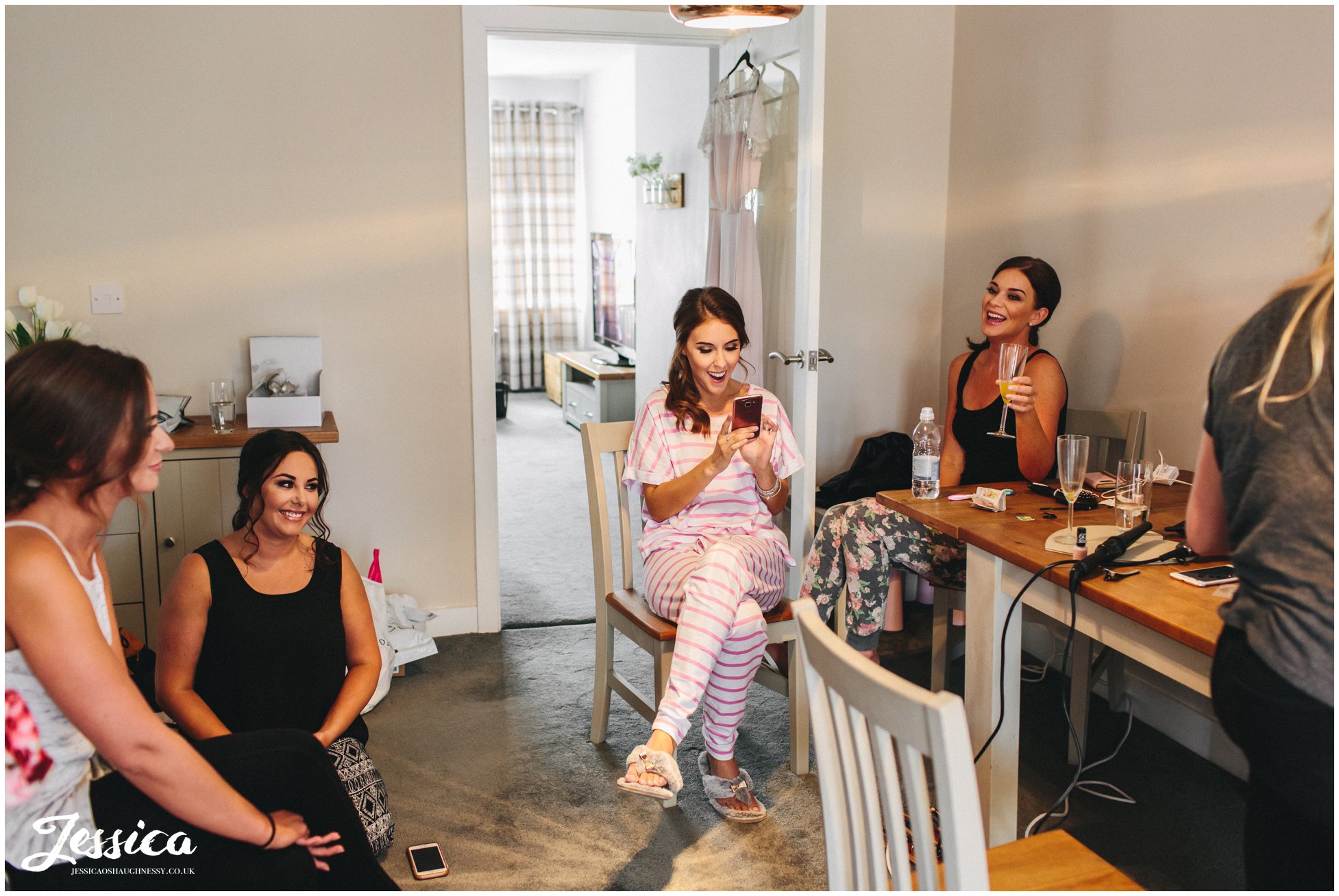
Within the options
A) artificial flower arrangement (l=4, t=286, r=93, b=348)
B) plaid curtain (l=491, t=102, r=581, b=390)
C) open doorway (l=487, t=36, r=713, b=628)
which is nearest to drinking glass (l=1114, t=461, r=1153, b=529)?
open doorway (l=487, t=36, r=713, b=628)

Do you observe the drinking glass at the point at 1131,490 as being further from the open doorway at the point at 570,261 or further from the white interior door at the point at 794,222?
the open doorway at the point at 570,261

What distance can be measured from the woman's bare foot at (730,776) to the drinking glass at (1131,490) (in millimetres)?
985

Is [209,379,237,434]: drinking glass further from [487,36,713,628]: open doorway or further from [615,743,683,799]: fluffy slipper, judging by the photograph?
[615,743,683,799]: fluffy slipper

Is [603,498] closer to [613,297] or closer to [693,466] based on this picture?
[693,466]

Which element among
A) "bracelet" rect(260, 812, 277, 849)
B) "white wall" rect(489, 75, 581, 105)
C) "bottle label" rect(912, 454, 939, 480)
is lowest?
"bracelet" rect(260, 812, 277, 849)

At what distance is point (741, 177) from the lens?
353 centimetres

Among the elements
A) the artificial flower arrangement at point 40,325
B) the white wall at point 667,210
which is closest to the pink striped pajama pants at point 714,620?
the artificial flower arrangement at point 40,325

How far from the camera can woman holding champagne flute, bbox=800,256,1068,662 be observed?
2658 millimetres

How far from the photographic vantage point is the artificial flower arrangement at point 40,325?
2.95 metres

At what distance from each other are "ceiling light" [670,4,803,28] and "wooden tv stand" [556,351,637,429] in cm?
451

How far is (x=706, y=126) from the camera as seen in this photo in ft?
12.3

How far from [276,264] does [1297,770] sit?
2988 millimetres

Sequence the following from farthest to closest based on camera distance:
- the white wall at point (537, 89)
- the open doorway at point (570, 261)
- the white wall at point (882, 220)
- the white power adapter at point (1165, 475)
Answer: the white wall at point (537, 89), the open doorway at point (570, 261), the white wall at point (882, 220), the white power adapter at point (1165, 475)

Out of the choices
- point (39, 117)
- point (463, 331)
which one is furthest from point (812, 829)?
point (39, 117)
